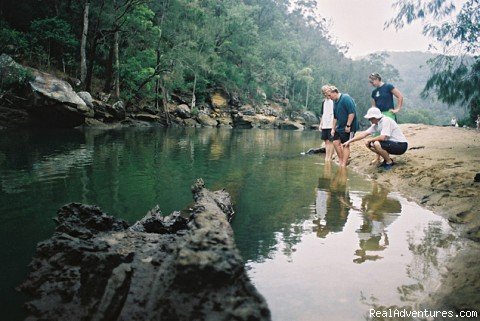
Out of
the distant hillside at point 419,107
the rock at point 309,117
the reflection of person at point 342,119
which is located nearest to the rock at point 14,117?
the reflection of person at point 342,119

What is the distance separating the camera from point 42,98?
15.6 meters

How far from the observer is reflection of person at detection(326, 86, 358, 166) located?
7.79 metres

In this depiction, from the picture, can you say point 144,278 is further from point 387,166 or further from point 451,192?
point 387,166

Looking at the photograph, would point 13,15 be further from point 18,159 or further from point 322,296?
point 322,296

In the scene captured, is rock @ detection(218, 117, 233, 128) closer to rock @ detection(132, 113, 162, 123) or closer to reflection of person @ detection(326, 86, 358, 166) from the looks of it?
rock @ detection(132, 113, 162, 123)

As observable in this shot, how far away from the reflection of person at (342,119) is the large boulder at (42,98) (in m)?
13.0

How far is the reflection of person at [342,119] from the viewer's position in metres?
7.79

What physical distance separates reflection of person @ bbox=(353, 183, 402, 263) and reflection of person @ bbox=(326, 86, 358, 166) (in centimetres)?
247

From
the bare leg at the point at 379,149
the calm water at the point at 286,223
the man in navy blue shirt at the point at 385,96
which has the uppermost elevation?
the man in navy blue shirt at the point at 385,96

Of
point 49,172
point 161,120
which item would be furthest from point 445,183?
point 161,120

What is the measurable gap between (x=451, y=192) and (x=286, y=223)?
2.54 meters

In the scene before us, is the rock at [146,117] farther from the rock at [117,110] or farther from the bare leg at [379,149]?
the bare leg at [379,149]

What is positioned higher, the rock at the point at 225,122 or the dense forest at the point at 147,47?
the dense forest at the point at 147,47

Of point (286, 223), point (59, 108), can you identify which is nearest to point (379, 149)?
point (286, 223)
